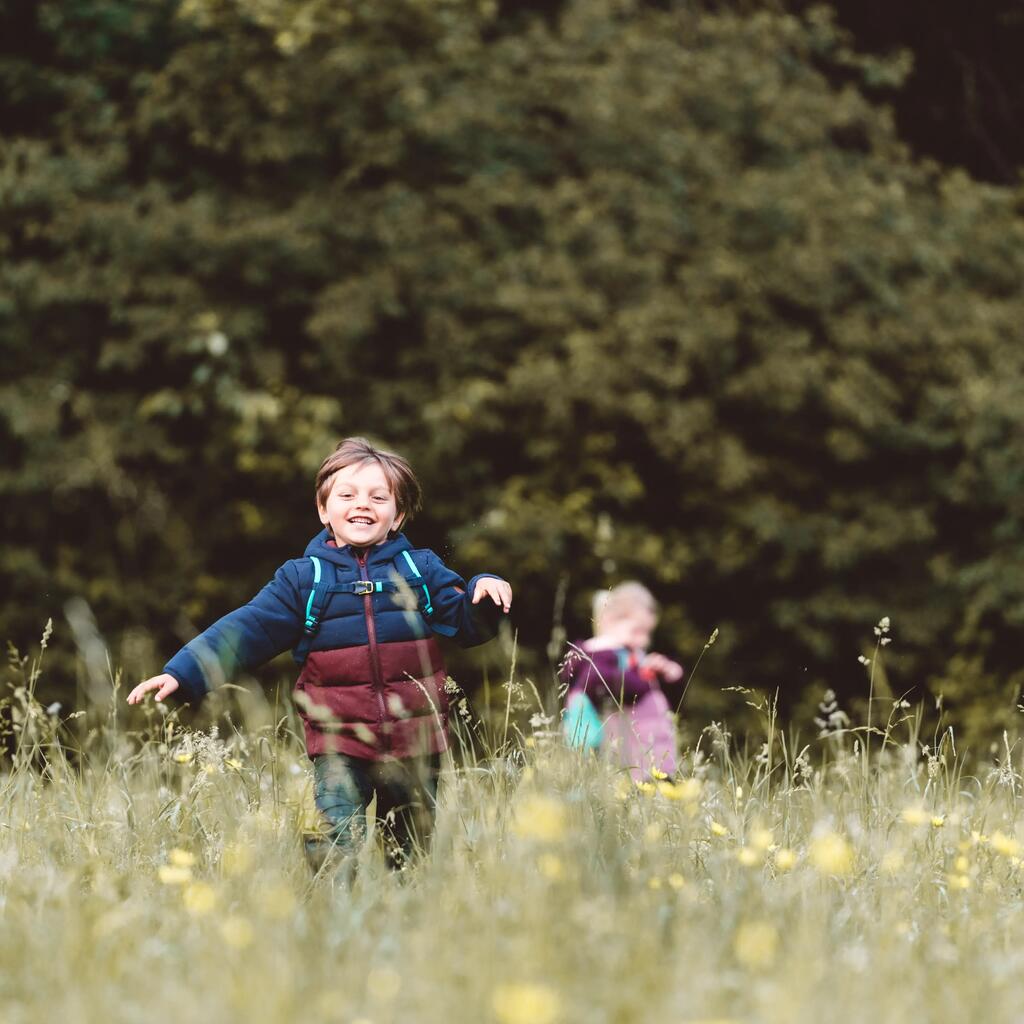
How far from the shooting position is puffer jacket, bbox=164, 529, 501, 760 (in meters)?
3.21

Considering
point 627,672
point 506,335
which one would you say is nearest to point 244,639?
point 627,672

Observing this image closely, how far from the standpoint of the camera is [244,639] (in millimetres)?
3277

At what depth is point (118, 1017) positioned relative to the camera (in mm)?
1953

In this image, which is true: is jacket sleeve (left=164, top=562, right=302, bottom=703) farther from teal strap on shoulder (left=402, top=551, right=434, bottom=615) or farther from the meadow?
teal strap on shoulder (left=402, top=551, right=434, bottom=615)

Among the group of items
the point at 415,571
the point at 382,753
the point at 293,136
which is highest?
the point at 293,136

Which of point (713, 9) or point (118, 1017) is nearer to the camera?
point (118, 1017)

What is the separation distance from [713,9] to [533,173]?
2.49 m

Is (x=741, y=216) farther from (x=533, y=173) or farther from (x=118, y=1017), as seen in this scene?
(x=118, y=1017)

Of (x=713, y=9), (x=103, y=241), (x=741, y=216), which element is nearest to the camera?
(x=103, y=241)

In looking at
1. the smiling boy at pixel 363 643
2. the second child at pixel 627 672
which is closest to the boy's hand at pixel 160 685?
the smiling boy at pixel 363 643

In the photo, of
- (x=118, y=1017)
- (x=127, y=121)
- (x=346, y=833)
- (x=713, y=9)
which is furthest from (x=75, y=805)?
(x=713, y=9)

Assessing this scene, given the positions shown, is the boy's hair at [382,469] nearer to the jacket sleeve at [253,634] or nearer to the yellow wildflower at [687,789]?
the jacket sleeve at [253,634]

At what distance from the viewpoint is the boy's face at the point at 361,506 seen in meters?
3.39

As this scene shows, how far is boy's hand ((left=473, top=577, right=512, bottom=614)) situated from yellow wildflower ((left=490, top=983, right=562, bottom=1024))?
1.50 meters
